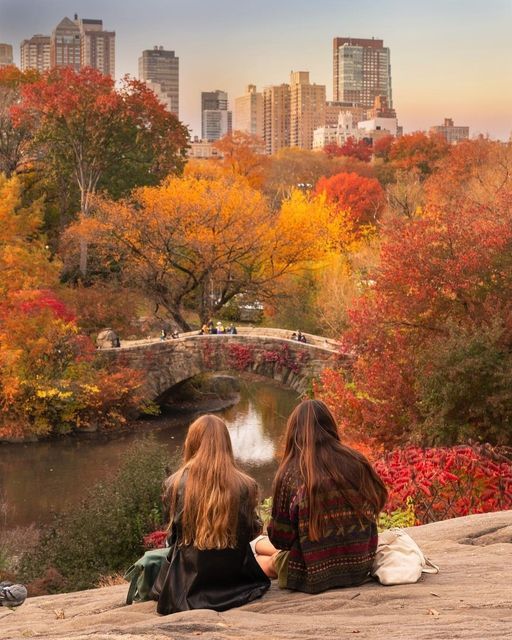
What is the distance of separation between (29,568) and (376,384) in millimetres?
6019

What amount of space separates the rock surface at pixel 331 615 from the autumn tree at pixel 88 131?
29.9m

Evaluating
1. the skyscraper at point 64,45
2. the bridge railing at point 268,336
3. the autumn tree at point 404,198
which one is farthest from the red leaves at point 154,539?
the skyscraper at point 64,45

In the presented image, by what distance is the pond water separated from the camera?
20469mm

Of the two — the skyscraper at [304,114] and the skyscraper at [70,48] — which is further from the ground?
the skyscraper at [70,48]

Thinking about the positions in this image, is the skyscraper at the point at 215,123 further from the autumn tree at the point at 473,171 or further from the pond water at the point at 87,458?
the pond water at the point at 87,458

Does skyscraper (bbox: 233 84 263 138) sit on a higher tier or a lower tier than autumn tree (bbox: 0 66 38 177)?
higher

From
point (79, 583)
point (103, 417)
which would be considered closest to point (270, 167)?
point (103, 417)

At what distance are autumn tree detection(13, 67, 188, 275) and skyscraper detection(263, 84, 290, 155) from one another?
132 metres

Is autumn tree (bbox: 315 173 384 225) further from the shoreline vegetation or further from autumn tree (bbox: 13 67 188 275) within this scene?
the shoreline vegetation

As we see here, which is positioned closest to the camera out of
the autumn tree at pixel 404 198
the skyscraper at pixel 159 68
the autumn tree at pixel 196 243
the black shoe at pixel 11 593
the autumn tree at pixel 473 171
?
the black shoe at pixel 11 593

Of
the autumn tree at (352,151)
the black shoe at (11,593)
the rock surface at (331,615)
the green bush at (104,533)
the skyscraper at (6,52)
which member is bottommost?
the green bush at (104,533)

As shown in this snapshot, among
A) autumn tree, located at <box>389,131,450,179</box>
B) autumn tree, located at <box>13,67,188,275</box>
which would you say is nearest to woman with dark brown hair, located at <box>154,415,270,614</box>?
autumn tree, located at <box>13,67,188,275</box>

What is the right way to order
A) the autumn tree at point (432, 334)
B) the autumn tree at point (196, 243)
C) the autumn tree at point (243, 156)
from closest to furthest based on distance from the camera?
the autumn tree at point (432, 334) → the autumn tree at point (196, 243) → the autumn tree at point (243, 156)

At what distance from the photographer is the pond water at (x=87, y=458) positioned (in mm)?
20469
